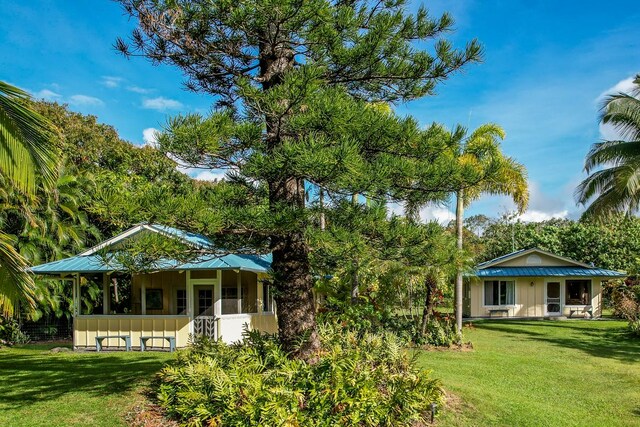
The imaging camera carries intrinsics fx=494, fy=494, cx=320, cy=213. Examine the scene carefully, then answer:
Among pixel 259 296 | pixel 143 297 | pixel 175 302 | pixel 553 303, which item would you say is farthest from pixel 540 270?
pixel 143 297

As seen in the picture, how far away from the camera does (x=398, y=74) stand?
23.4 feet

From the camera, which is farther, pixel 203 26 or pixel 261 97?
pixel 203 26

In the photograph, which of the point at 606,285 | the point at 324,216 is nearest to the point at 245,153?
the point at 324,216

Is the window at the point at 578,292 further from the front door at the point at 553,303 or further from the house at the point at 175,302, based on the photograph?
the house at the point at 175,302

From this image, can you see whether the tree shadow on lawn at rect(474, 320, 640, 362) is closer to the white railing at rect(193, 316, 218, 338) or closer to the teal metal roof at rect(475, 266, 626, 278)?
the teal metal roof at rect(475, 266, 626, 278)

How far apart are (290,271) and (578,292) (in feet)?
83.0

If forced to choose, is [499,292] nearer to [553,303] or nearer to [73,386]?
[553,303]

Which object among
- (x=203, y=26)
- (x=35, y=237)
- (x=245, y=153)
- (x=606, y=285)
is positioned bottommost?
(x=606, y=285)

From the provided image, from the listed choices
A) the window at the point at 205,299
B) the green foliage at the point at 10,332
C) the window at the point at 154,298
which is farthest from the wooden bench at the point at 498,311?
the green foliage at the point at 10,332

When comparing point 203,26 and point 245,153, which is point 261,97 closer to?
point 245,153

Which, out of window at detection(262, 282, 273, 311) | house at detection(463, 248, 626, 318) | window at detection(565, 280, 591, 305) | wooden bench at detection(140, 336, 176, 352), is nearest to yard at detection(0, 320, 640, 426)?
wooden bench at detection(140, 336, 176, 352)

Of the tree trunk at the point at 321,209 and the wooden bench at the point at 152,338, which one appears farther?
the wooden bench at the point at 152,338

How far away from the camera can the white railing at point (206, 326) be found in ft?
44.3

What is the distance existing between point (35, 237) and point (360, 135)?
551 inches
